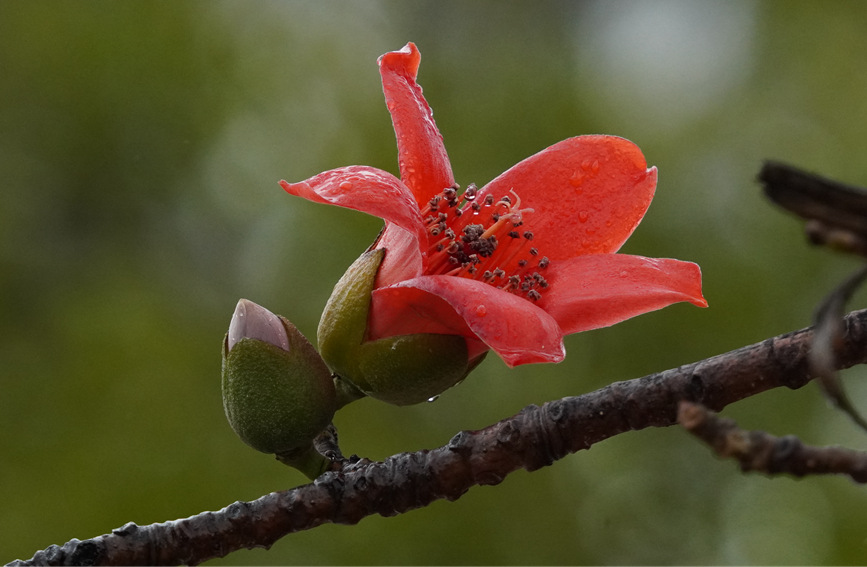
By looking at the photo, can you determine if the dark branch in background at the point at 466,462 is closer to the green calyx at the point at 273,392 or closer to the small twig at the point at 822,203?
the green calyx at the point at 273,392

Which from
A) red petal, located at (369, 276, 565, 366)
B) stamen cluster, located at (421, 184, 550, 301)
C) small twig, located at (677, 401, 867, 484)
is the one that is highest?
stamen cluster, located at (421, 184, 550, 301)

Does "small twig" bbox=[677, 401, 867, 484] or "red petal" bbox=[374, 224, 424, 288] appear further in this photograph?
"red petal" bbox=[374, 224, 424, 288]

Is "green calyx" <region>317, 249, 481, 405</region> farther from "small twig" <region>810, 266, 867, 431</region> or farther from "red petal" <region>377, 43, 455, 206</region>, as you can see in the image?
"small twig" <region>810, 266, 867, 431</region>

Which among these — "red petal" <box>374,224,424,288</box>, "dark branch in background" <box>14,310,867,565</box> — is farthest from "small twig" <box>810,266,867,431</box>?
"red petal" <box>374,224,424,288</box>

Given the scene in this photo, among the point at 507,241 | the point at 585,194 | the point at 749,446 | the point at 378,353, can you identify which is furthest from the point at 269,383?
the point at 749,446

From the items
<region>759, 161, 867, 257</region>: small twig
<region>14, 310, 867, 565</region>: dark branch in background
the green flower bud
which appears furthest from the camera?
the green flower bud

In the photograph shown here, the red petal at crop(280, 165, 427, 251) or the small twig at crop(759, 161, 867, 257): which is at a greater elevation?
the red petal at crop(280, 165, 427, 251)
